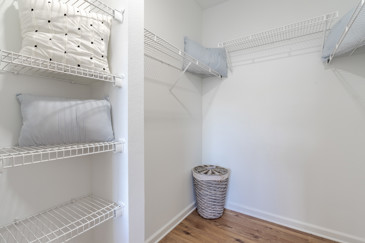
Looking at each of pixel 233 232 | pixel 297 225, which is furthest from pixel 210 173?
pixel 297 225

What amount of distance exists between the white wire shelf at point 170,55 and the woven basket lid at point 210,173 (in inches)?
43.6

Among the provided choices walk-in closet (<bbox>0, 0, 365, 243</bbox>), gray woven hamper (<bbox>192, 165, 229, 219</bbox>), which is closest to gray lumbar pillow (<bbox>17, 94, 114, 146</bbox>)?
walk-in closet (<bbox>0, 0, 365, 243</bbox>)

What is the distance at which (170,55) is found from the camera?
162cm

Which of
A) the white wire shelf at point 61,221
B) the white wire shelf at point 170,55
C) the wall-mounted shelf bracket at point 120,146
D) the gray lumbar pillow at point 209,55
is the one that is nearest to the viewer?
the white wire shelf at point 61,221

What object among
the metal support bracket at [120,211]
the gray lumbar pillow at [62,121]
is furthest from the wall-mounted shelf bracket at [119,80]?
the metal support bracket at [120,211]

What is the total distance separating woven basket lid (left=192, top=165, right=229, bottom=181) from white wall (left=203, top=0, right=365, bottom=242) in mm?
146

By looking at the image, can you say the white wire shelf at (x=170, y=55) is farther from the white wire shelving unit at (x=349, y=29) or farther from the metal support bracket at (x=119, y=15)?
the white wire shelving unit at (x=349, y=29)

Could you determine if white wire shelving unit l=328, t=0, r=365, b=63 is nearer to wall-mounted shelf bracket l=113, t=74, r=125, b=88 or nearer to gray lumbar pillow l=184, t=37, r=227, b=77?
gray lumbar pillow l=184, t=37, r=227, b=77

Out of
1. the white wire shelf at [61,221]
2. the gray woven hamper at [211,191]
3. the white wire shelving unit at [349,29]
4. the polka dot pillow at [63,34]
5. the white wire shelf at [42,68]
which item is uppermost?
the white wire shelving unit at [349,29]

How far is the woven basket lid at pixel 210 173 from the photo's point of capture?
1737 millimetres

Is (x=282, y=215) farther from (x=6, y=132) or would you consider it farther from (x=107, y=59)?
(x=6, y=132)

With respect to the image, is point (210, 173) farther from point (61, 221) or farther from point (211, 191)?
point (61, 221)

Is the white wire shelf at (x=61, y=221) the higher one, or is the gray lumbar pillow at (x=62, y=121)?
the gray lumbar pillow at (x=62, y=121)

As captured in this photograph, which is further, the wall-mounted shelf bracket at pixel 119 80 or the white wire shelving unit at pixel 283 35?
the white wire shelving unit at pixel 283 35
